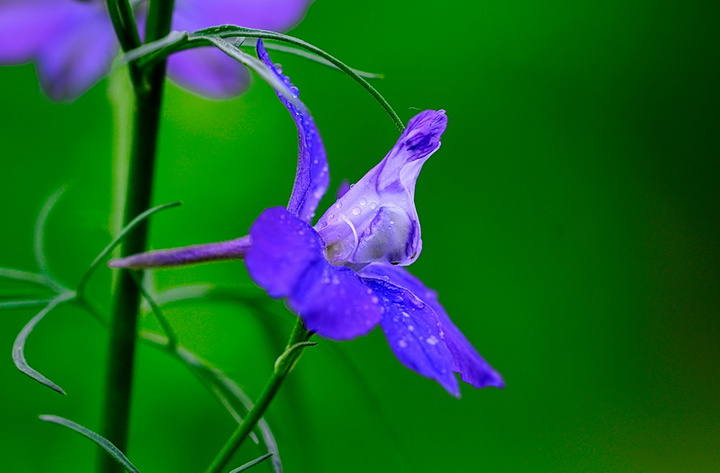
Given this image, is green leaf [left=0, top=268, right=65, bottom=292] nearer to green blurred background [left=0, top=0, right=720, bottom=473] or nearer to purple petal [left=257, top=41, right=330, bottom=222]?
purple petal [left=257, top=41, right=330, bottom=222]

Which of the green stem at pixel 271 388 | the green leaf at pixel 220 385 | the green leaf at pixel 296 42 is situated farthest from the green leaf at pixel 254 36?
the green leaf at pixel 220 385

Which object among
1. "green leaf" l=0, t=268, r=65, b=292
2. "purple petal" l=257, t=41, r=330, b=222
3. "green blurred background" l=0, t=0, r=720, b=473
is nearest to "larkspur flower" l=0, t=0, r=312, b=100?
"green leaf" l=0, t=268, r=65, b=292

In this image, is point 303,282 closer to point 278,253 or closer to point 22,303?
point 278,253

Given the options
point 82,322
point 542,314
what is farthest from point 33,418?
point 542,314

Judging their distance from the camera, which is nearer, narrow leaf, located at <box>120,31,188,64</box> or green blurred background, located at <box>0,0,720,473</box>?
narrow leaf, located at <box>120,31,188,64</box>

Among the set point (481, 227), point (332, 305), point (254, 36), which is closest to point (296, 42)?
point (254, 36)

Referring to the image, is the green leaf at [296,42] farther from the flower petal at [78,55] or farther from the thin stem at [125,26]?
the flower petal at [78,55]
